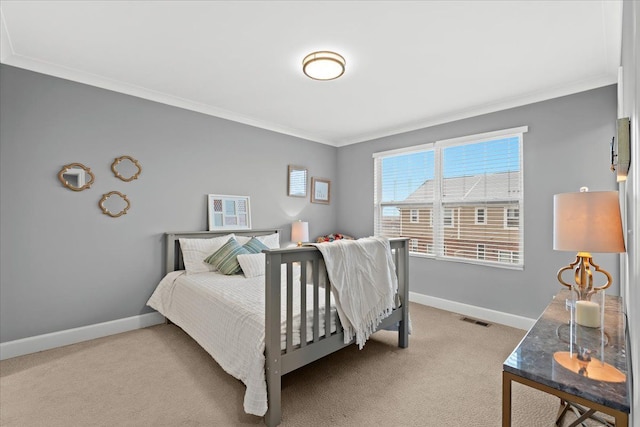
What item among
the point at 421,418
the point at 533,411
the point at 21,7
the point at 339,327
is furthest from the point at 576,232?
the point at 21,7

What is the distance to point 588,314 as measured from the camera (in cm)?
149

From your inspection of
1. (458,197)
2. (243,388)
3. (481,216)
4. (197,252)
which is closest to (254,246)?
(197,252)

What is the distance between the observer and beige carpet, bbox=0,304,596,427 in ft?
5.74

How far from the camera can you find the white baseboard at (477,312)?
3137mm

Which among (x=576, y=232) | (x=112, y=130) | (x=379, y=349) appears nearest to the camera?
(x=576, y=232)

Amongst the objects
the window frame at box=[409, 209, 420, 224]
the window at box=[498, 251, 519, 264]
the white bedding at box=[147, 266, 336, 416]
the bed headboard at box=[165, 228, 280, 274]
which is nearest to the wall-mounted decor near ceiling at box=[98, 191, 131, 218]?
the bed headboard at box=[165, 228, 280, 274]

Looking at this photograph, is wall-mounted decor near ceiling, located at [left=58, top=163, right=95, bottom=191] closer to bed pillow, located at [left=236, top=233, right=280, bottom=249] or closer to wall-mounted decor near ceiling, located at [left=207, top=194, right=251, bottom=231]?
wall-mounted decor near ceiling, located at [left=207, top=194, right=251, bottom=231]

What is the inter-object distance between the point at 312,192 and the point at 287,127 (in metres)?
1.07

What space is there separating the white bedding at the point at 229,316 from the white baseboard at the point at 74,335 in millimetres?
233

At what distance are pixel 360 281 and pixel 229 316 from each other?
0.95 metres

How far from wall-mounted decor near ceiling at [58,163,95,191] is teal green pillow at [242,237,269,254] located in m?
1.58

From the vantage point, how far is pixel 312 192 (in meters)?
4.75

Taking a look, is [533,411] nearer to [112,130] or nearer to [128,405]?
[128,405]

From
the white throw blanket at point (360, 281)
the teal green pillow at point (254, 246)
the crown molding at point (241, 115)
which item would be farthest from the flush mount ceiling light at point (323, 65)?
the teal green pillow at point (254, 246)
